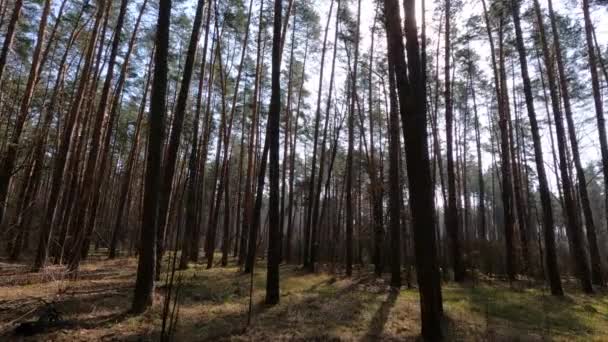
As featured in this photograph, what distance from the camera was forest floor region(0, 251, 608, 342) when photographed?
5.50 metres

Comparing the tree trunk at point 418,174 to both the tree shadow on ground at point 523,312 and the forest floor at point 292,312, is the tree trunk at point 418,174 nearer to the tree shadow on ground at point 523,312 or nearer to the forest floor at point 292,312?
the forest floor at point 292,312

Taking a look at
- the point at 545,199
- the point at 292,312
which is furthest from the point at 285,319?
the point at 545,199

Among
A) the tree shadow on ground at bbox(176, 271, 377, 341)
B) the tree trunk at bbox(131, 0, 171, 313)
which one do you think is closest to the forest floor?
the tree shadow on ground at bbox(176, 271, 377, 341)

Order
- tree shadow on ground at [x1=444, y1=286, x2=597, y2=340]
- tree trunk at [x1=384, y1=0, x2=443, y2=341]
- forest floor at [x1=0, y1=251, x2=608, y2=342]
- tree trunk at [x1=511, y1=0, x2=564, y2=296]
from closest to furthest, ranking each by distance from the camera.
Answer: tree trunk at [x1=384, y1=0, x2=443, y2=341]
forest floor at [x1=0, y1=251, x2=608, y2=342]
tree shadow on ground at [x1=444, y1=286, x2=597, y2=340]
tree trunk at [x1=511, y1=0, x2=564, y2=296]

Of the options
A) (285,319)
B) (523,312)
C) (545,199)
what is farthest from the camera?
(545,199)

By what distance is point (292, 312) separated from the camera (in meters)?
6.93

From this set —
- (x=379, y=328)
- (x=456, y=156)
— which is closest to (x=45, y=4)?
(x=379, y=328)

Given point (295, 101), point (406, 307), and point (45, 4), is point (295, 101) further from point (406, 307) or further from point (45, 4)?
point (406, 307)

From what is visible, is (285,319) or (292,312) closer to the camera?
(285,319)

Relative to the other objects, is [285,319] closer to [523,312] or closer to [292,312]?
[292,312]

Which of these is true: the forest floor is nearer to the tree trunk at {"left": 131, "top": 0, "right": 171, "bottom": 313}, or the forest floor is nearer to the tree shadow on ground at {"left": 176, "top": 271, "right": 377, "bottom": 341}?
the tree shadow on ground at {"left": 176, "top": 271, "right": 377, "bottom": 341}

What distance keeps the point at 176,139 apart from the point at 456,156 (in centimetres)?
2219

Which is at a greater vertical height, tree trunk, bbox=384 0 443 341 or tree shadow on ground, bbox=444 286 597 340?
tree trunk, bbox=384 0 443 341

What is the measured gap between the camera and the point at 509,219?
493 inches
